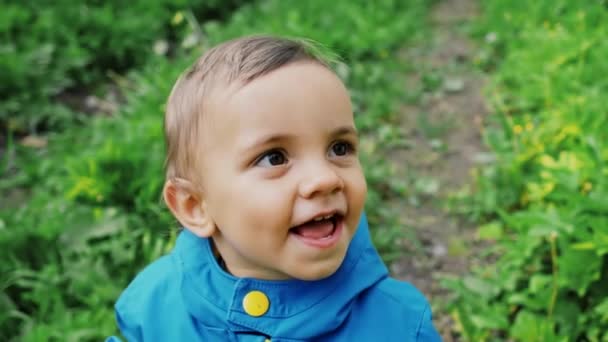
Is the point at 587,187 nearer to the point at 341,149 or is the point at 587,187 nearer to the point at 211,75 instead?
the point at 341,149

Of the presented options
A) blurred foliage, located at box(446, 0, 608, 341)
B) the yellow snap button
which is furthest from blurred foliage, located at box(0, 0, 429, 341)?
the yellow snap button

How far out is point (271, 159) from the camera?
141 centimetres

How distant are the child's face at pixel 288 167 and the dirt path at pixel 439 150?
4.31 ft

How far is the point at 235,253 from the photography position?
5.39ft

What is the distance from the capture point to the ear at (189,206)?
159 cm

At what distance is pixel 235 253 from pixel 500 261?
56.4 inches

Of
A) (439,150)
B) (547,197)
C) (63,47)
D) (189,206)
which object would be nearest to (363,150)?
(439,150)

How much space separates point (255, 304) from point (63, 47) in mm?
3510

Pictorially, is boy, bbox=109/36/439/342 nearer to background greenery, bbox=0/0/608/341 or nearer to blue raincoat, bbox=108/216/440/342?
blue raincoat, bbox=108/216/440/342

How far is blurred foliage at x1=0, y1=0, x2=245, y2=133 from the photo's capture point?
4004 millimetres

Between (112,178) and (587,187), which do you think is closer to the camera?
(587,187)

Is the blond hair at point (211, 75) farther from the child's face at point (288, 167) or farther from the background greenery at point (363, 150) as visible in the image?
the background greenery at point (363, 150)

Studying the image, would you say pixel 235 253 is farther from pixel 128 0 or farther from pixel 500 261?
pixel 128 0

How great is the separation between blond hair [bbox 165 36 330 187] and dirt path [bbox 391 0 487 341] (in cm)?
145
